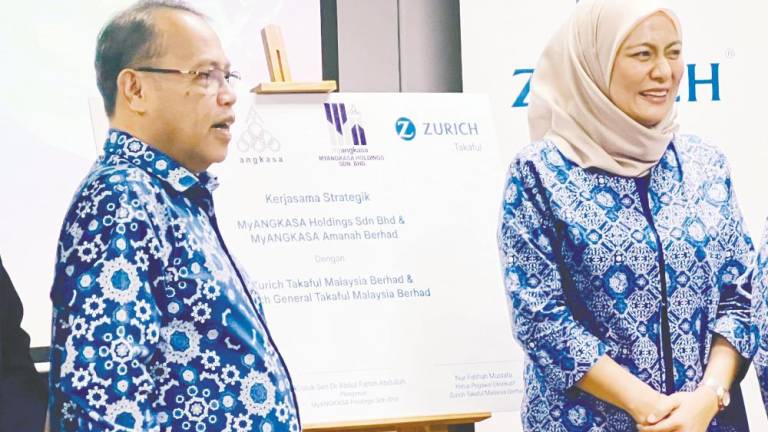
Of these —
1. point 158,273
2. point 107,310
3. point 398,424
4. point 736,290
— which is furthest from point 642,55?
point 107,310

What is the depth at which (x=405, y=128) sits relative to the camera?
2887 millimetres

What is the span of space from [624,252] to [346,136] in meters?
0.92

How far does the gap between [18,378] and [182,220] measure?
1.27 feet

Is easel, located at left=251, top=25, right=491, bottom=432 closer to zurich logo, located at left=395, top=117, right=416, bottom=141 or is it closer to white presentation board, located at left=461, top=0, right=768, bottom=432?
zurich logo, located at left=395, top=117, right=416, bottom=141

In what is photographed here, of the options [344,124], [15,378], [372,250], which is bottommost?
[15,378]

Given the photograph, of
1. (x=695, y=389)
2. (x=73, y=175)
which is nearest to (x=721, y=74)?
(x=695, y=389)

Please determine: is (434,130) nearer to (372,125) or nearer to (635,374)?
(372,125)

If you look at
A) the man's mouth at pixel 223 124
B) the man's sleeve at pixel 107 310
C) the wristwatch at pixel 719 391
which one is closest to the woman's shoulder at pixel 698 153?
the wristwatch at pixel 719 391

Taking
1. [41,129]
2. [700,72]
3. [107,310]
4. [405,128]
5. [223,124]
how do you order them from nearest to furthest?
[107,310] < [223,124] < [405,128] < [41,129] < [700,72]

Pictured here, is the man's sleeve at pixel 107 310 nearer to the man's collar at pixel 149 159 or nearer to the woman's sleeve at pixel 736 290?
the man's collar at pixel 149 159

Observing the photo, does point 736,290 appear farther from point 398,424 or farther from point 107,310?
point 107,310

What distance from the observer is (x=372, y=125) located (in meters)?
2.86

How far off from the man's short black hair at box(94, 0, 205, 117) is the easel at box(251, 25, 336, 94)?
3.30ft

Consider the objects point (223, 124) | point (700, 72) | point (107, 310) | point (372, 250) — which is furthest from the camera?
point (700, 72)
